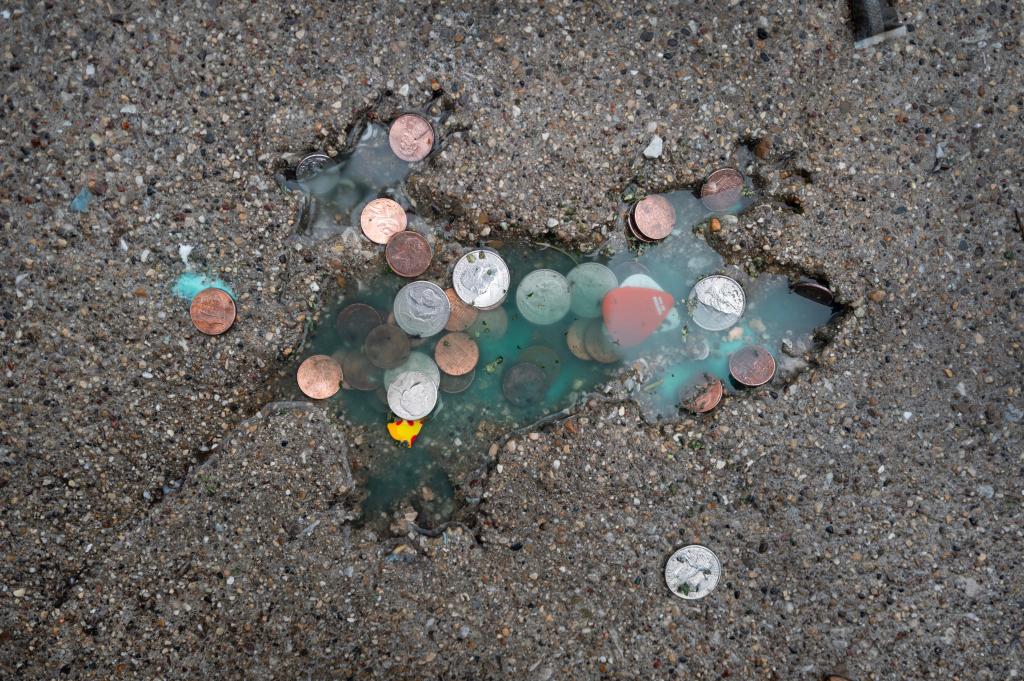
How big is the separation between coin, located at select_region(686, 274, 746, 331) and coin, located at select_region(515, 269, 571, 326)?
673 mm

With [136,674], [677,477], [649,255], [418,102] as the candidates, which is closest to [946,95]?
[649,255]

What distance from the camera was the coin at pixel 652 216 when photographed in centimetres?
311

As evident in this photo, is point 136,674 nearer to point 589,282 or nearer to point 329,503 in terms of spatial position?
point 329,503

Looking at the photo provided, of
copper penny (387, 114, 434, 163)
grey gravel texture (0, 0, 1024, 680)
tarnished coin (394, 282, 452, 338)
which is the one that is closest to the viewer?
grey gravel texture (0, 0, 1024, 680)

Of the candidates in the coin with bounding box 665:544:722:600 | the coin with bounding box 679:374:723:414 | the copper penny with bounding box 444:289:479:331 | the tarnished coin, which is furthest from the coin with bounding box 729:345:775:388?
the tarnished coin

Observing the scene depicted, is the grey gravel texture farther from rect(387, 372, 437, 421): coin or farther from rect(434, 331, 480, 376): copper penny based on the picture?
rect(434, 331, 480, 376): copper penny

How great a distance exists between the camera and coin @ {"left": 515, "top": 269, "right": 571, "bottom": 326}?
10.3ft

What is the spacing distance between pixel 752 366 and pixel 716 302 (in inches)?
14.7

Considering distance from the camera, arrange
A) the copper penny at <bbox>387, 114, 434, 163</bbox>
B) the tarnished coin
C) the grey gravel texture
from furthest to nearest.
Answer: the tarnished coin, the copper penny at <bbox>387, 114, 434, 163</bbox>, the grey gravel texture

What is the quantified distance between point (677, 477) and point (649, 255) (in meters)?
1.16

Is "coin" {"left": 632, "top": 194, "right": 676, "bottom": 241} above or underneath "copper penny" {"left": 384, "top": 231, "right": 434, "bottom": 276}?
above

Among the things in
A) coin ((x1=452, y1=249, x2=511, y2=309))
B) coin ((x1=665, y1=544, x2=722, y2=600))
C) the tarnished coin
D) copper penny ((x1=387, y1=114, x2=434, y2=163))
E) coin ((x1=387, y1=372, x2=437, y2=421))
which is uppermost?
copper penny ((x1=387, y1=114, x2=434, y2=163))

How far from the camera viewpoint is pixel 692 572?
2.92 meters

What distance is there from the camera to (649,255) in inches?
127
